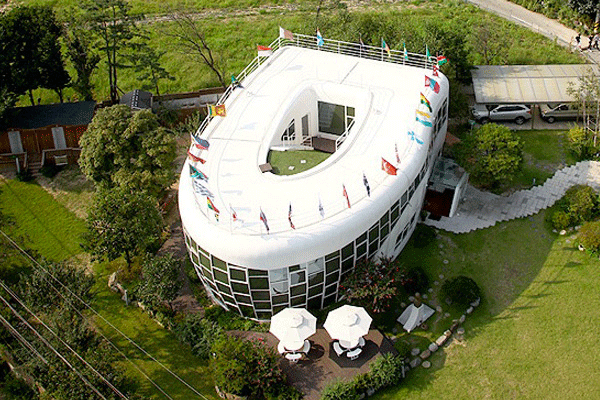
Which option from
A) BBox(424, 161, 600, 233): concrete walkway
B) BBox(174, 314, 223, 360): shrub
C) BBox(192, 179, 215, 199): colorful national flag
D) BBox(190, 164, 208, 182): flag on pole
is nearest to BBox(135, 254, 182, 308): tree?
BBox(174, 314, 223, 360): shrub

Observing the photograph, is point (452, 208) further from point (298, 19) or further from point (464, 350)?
point (298, 19)

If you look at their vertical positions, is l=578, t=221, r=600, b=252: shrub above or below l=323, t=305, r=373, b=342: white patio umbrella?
above

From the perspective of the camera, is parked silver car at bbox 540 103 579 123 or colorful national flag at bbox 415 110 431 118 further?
parked silver car at bbox 540 103 579 123

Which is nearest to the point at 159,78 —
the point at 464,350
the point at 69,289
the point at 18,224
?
the point at 18,224

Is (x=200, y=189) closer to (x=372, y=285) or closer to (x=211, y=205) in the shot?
(x=211, y=205)

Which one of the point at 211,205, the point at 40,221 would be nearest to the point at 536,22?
the point at 211,205

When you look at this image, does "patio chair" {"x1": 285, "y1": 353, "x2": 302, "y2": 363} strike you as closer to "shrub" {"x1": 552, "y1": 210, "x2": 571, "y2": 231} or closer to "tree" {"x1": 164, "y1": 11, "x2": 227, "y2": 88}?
"shrub" {"x1": 552, "y1": 210, "x2": 571, "y2": 231}
